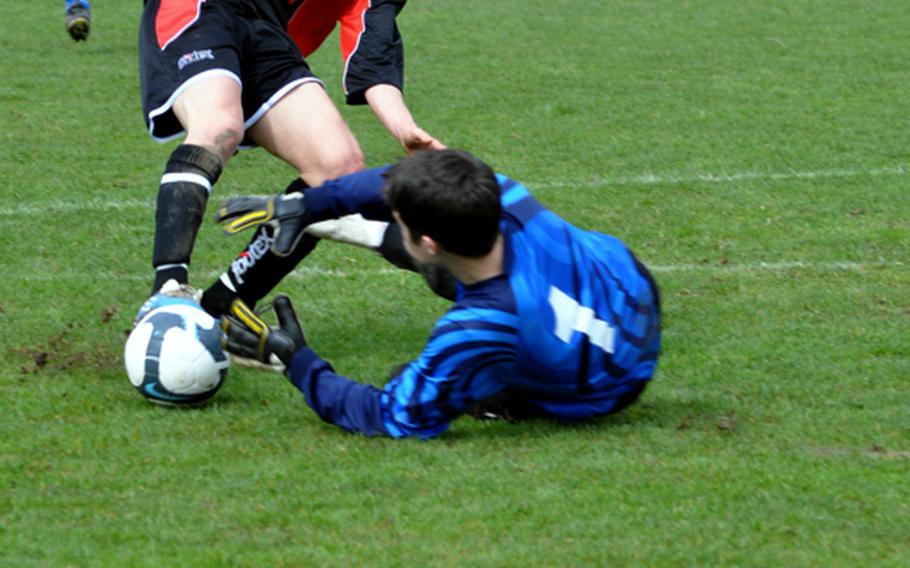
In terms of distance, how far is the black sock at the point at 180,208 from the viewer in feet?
16.8

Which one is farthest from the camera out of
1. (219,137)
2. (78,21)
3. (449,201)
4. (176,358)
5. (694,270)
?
(78,21)

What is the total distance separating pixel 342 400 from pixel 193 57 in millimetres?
1694

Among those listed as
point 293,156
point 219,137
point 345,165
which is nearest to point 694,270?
point 345,165

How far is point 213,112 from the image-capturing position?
209 inches

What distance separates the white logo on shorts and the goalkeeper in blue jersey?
102 cm

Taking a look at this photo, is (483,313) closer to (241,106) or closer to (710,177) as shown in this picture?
(241,106)

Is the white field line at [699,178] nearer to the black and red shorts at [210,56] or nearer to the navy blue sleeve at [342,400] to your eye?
the black and red shorts at [210,56]

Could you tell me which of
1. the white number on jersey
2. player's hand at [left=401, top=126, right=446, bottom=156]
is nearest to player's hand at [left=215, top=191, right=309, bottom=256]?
player's hand at [left=401, top=126, right=446, bottom=156]

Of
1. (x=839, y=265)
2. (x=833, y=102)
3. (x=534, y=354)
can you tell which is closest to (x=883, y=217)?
(x=839, y=265)

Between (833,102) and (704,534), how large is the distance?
6890mm

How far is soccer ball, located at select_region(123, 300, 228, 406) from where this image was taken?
15.5 feet

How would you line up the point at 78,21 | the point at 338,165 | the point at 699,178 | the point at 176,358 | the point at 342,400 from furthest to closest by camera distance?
the point at 78,21 < the point at 699,178 < the point at 338,165 < the point at 176,358 < the point at 342,400

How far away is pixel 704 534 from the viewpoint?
366 centimetres

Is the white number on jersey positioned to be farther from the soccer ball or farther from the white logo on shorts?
the white logo on shorts
